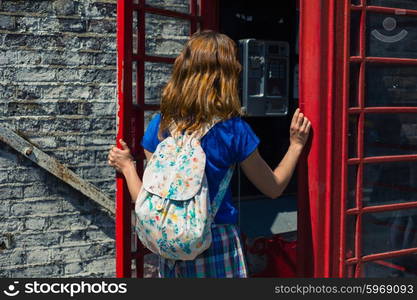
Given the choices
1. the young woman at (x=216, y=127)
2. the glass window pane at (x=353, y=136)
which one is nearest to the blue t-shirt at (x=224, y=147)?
the young woman at (x=216, y=127)

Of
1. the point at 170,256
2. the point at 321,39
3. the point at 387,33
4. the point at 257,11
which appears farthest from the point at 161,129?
the point at 257,11

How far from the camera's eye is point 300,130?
2.64 meters

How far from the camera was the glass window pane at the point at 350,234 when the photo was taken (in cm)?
278

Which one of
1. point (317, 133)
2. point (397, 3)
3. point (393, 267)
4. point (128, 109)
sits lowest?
point (393, 267)

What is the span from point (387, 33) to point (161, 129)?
42.9 inches

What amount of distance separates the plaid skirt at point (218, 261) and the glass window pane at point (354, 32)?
0.91 metres

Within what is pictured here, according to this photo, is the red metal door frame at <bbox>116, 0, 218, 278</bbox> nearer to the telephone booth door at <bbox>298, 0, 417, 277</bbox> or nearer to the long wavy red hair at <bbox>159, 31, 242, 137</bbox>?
the long wavy red hair at <bbox>159, 31, 242, 137</bbox>

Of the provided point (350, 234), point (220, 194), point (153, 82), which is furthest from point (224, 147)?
point (153, 82)

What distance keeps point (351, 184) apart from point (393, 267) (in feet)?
1.70

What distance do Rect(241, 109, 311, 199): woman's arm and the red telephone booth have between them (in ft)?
0.31

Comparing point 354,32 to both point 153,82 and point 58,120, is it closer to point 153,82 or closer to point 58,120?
point 153,82

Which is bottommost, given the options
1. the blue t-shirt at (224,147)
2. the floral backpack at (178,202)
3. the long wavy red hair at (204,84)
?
the floral backpack at (178,202)

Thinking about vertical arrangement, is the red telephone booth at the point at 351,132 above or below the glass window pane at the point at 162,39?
below

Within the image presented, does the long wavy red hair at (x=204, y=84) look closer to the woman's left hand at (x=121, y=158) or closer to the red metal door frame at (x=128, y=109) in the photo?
the woman's left hand at (x=121, y=158)
